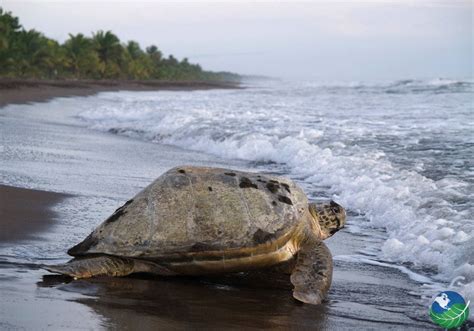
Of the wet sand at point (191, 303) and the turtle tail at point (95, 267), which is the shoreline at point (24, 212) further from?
the turtle tail at point (95, 267)

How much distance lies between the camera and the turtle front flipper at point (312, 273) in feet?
13.9

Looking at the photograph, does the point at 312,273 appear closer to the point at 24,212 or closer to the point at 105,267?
the point at 105,267

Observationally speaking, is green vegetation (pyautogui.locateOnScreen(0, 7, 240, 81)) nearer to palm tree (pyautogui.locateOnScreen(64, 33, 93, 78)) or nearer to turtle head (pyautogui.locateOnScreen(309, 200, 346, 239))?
palm tree (pyautogui.locateOnScreen(64, 33, 93, 78))

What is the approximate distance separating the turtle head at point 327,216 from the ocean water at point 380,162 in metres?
0.36

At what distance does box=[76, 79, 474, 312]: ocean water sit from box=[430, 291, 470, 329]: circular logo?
0.55 m

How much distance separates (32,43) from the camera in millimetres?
53656

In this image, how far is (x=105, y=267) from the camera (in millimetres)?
4371

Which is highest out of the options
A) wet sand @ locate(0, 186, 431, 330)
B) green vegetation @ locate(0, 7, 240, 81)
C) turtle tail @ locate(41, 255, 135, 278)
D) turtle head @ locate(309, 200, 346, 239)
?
green vegetation @ locate(0, 7, 240, 81)

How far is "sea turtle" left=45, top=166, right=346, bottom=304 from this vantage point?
436cm

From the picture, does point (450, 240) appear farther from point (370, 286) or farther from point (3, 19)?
point (3, 19)

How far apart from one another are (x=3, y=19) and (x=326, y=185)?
4422 cm

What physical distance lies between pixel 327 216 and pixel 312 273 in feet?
2.89

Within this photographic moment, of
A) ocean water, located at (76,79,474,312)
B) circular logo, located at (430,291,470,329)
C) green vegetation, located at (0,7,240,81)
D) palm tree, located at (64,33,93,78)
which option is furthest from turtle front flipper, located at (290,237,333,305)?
palm tree, located at (64,33,93,78)

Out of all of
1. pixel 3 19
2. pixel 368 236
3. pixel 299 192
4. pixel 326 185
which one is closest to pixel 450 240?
pixel 368 236
